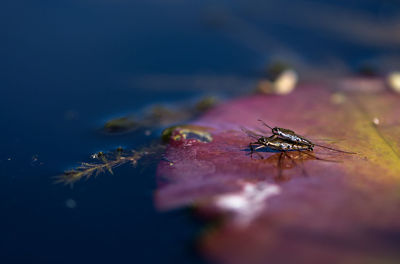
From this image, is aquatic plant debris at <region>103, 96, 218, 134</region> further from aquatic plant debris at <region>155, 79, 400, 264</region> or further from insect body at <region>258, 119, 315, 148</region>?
insect body at <region>258, 119, 315, 148</region>

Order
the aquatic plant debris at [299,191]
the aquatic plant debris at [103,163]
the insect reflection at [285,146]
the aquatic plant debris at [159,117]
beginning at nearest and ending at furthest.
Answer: the aquatic plant debris at [299,191] → the insect reflection at [285,146] → the aquatic plant debris at [103,163] → the aquatic plant debris at [159,117]

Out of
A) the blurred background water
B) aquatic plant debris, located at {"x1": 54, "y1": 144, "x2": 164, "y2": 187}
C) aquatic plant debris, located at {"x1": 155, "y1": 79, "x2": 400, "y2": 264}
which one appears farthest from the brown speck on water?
aquatic plant debris, located at {"x1": 54, "y1": 144, "x2": 164, "y2": 187}

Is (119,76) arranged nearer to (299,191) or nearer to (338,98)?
(338,98)

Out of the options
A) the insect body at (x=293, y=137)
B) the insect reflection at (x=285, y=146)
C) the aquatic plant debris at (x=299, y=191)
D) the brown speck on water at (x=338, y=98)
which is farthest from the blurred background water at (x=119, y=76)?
the insect body at (x=293, y=137)

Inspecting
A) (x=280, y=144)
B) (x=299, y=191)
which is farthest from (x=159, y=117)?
(x=299, y=191)

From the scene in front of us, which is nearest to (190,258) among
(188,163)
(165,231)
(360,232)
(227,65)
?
(165,231)

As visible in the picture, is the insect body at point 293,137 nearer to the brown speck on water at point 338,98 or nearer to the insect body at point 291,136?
the insect body at point 291,136
